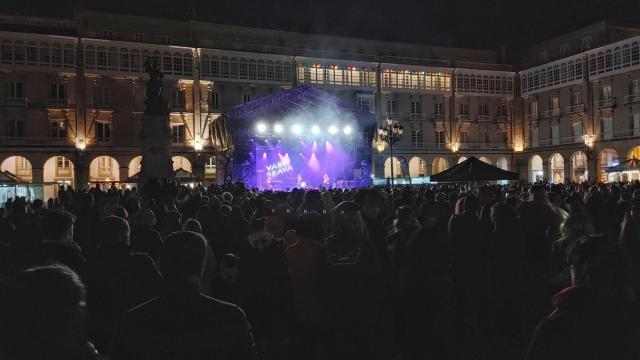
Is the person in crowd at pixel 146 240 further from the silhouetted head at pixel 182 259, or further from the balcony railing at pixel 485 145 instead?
the balcony railing at pixel 485 145

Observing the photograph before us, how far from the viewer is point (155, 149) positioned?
21609mm

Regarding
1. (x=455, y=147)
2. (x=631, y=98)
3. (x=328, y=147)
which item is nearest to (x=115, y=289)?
(x=328, y=147)

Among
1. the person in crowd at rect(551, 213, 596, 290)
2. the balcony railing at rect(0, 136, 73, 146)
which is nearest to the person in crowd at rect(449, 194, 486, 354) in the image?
the person in crowd at rect(551, 213, 596, 290)

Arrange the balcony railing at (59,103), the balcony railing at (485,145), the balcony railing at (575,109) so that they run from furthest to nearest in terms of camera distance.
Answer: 1. the balcony railing at (485,145)
2. the balcony railing at (575,109)
3. the balcony railing at (59,103)

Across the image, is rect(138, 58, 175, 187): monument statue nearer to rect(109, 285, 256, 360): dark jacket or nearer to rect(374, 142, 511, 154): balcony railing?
rect(109, 285, 256, 360): dark jacket

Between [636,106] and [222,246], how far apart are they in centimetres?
4510

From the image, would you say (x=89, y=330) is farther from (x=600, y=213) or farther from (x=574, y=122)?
(x=574, y=122)

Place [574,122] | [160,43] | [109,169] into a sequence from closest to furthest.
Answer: [160,43] → [109,169] → [574,122]

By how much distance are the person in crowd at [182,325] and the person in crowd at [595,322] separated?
1469 mm

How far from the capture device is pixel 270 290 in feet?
18.5

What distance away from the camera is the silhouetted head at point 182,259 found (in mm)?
2646

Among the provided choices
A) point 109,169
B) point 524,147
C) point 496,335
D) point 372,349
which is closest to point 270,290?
point 372,349

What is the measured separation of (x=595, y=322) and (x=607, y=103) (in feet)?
163

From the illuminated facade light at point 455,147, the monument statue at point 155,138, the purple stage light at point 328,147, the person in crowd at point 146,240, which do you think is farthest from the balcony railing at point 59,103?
the person in crowd at point 146,240
